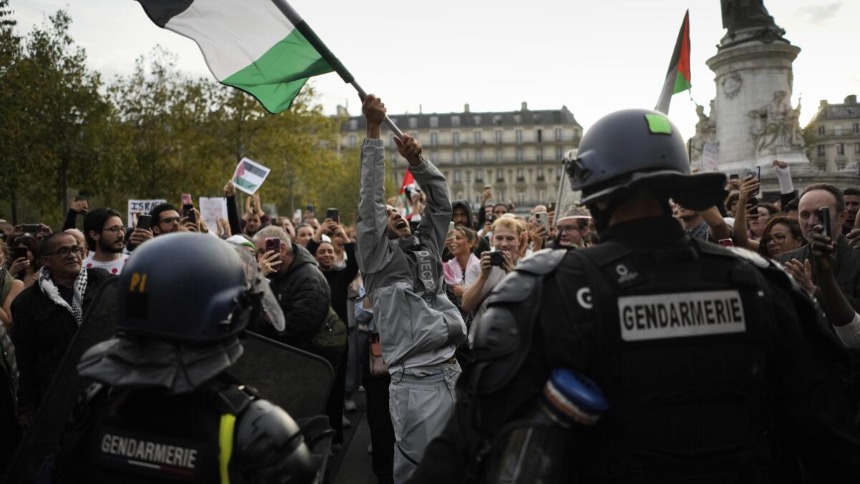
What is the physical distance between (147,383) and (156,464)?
0.21 metres

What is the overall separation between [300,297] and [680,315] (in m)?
3.92

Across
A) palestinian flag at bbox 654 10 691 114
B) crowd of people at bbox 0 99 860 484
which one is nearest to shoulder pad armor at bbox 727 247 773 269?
crowd of people at bbox 0 99 860 484

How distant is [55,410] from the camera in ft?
7.33

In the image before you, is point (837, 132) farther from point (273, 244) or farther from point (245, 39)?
point (245, 39)

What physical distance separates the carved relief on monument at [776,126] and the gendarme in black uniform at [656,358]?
64.6ft

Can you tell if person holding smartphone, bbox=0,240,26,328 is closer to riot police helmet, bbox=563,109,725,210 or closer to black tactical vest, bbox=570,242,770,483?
riot police helmet, bbox=563,109,725,210

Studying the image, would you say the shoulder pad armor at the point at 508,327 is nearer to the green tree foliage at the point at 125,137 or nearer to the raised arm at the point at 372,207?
the raised arm at the point at 372,207

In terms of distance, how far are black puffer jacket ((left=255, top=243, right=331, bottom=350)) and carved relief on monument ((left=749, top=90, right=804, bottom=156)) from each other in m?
17.6

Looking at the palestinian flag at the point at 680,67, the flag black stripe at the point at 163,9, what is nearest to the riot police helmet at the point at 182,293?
the flag black stripe at the point at 163,9

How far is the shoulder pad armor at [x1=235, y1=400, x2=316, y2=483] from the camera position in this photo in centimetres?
179

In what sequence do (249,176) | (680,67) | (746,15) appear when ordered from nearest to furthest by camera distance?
1. (680,67)
2. (249,176)
3. (746,15)

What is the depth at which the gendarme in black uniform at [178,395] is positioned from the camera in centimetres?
181

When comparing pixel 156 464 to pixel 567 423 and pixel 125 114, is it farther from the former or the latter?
pixel 125 114

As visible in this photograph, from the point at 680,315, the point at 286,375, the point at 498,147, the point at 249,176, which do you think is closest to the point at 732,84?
the point at 249,176
